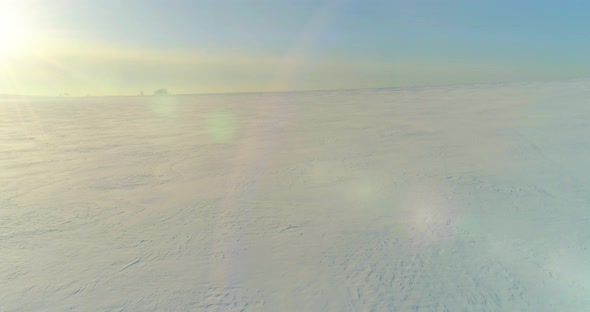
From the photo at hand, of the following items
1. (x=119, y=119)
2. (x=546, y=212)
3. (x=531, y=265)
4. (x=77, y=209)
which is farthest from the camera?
(x=119, y=119)

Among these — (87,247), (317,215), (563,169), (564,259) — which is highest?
(87,247)

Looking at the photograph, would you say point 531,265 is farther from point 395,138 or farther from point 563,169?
point 395,138

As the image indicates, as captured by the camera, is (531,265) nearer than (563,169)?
Yes

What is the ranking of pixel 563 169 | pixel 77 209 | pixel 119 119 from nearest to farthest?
pixel 77 209 → pixel 563 169 → pixel 119 119

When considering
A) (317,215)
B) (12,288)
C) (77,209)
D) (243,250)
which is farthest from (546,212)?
(77,209)

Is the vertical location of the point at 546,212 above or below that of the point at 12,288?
below

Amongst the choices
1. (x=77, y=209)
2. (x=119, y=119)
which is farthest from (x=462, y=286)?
(x=119, y=119)
